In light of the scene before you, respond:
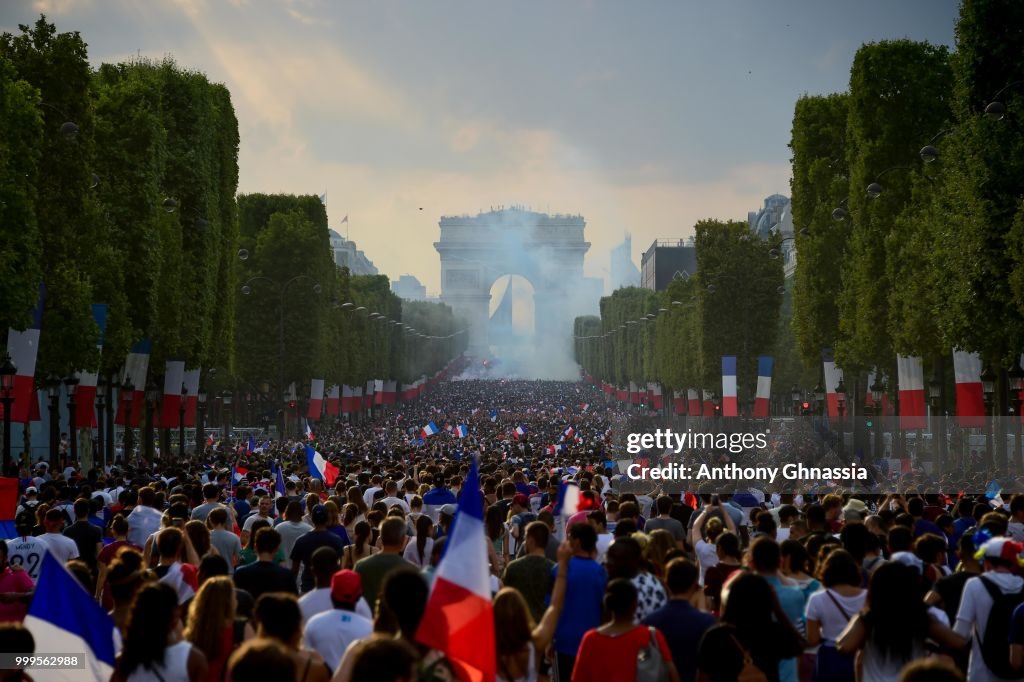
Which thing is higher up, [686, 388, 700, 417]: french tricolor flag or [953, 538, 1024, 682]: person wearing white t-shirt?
[686, 388, 700, 417]: french tricolor flag

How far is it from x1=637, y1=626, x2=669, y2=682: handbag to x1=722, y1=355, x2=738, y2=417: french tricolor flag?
175ft

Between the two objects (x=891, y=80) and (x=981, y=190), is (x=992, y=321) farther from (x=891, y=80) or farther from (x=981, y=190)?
(x=891, y=80)

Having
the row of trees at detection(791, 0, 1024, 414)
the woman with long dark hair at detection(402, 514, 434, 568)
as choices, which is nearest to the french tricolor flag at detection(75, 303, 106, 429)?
the row of trees at detection(791, 0, 1024, 414)

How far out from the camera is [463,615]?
7859mm

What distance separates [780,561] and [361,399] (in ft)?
322

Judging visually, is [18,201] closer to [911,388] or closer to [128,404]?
[128,404]

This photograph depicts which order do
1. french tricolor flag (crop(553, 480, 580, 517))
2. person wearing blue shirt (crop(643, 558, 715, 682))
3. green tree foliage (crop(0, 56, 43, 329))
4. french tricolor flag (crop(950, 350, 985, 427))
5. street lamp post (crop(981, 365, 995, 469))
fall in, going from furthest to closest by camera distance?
1. street lamp post (crop(981, 365, 995, 469))
2. french tricolor flag (crop(950, 350, 985, 427))
3. green tree foliage (crop(0, 56, 43, 329))
4. french tricolor flag (crop(553, 480, 580, 517))
5. person wearing blue shirt (crop(643, 558, 715, 682))

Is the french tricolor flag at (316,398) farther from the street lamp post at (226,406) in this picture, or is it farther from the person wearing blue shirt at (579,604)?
the person wearing blue shirt at (579,604)

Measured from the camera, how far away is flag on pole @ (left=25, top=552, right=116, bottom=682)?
8.63 metres

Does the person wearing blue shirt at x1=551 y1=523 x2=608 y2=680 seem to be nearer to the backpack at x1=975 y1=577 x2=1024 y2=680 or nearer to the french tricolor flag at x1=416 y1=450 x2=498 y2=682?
the backpack at x1=975 y1=577 x2=1024 y2=680

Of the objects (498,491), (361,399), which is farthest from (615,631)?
(361,399)

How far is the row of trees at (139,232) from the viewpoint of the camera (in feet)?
121

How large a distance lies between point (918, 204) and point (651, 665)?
→ 131 ft

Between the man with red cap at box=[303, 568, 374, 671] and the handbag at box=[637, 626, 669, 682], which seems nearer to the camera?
the handbag at box=[637, 626, 669, 682]
